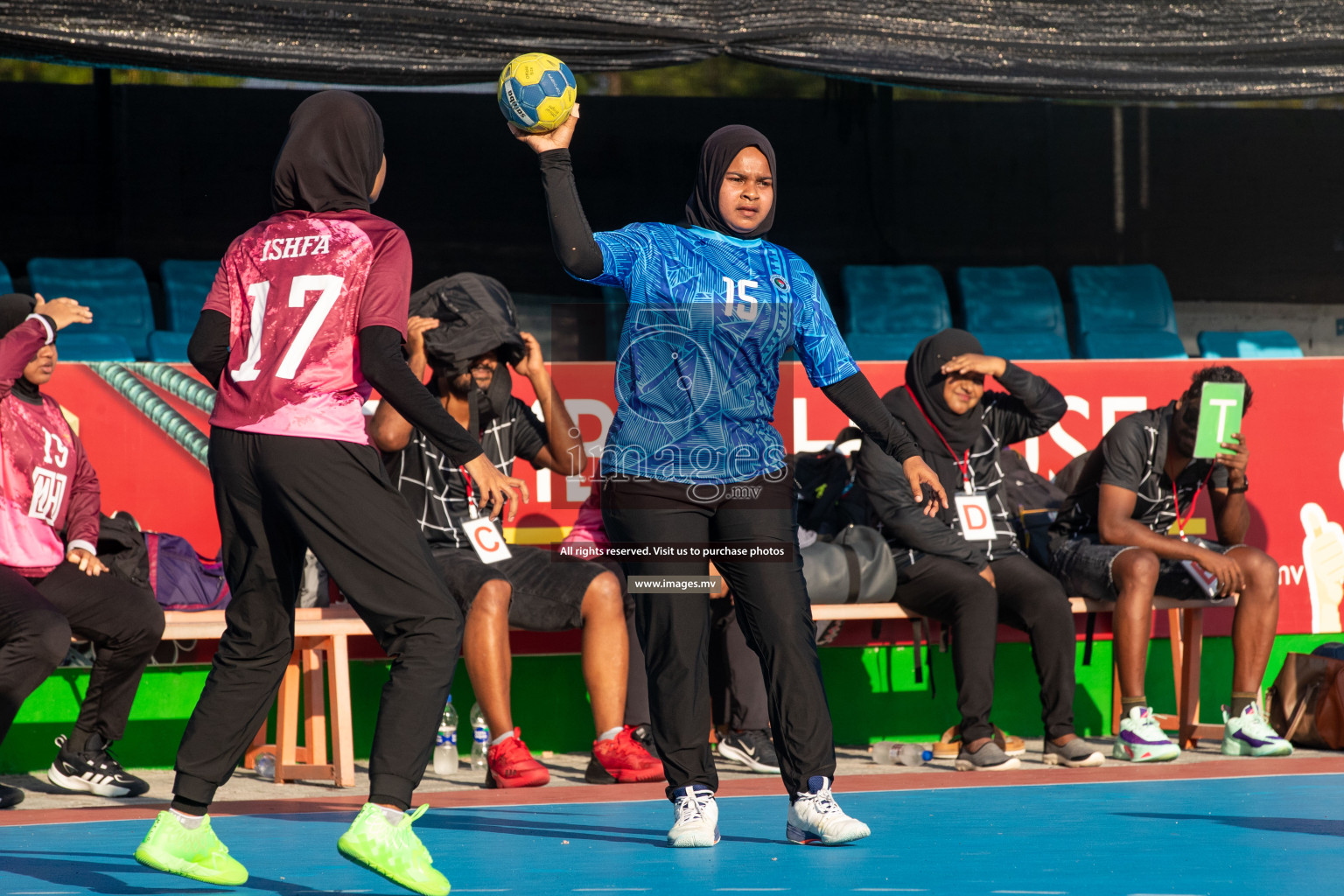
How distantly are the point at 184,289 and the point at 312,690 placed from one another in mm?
4493

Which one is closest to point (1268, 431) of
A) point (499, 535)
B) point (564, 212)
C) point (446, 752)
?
point (499, 535)

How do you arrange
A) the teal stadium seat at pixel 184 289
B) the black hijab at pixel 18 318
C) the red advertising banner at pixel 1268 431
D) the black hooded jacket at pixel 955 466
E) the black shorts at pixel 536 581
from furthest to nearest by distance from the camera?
the teal stadium seat at pixel 184 289 < the red advertising banner at pixel 1268 431 < the black hooded jacket at pixel 955 466 < the black shorts at pixel 536 581 < the black hijab at pixel 18 318

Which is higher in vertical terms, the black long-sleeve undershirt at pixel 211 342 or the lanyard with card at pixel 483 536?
the black long-sleeve undershirt at pixel 211 342

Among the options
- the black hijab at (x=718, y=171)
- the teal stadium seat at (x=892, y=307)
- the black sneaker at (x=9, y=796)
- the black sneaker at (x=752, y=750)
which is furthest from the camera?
the teal stadium seat at (x=892, y=307)

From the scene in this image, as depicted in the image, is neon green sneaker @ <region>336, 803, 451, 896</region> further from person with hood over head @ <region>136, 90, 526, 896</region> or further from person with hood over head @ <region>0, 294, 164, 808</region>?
person with hood over head @ <region>0, 294, 164, 808</region>

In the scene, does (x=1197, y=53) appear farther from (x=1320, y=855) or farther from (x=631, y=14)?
(x=1320, y=855)

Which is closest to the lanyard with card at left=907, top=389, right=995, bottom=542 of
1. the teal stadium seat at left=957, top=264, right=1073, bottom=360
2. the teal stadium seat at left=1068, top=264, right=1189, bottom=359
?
the teal stadium seat at left=957, top=264, right=1073, bottom=360

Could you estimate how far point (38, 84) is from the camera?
10516 millimetres

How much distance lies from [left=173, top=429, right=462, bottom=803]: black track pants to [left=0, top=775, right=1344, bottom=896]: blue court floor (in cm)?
38

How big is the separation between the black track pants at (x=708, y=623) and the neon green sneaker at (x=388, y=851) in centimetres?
95

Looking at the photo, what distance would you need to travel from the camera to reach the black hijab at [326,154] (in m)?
3.40

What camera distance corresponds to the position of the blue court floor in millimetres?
3441

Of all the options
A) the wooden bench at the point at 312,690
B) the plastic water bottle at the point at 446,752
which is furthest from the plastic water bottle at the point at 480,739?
the wooden bench at the point at 312,690

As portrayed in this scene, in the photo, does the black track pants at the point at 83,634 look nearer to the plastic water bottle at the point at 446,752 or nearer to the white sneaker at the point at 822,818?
the plastic water bottle at the point at 446,752
